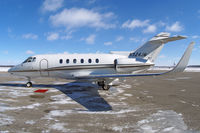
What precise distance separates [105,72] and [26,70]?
6497 mm

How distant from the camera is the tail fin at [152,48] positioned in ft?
31.6

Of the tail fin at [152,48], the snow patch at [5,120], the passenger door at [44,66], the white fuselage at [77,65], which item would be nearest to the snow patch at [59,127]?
the snow patch at [5,120]

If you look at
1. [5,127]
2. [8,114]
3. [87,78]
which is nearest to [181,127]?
[5,127]

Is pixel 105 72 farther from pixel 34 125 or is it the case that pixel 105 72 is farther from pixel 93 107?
pixel 34 125

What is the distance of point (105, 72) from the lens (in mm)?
9977

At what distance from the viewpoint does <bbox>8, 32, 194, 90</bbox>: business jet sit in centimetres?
962

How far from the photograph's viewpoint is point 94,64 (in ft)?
32.6

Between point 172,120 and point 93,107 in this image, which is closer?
point 172,120

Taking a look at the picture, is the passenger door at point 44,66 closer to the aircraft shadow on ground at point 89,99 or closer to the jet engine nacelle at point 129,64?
the aircraft shadow on ground at point 89,99

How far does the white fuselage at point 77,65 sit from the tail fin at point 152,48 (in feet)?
2.05

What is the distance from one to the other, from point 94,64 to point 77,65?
1340mm

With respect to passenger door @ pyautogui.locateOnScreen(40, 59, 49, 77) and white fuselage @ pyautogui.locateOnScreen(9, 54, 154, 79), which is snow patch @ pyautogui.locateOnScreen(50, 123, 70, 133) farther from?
passenger door @ pyautogui.locateOnScreen(40, 59, 49, 77)

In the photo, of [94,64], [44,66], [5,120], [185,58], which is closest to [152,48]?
[94,64]

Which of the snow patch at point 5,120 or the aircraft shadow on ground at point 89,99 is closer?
the snow patch at point 5,120
